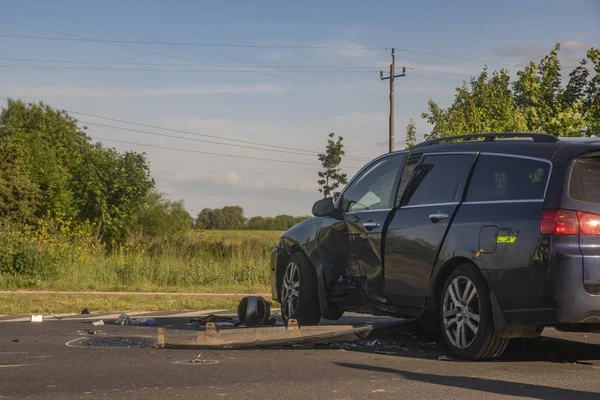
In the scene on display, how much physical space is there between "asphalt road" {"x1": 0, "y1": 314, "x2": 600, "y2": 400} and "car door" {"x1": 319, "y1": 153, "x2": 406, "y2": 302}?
2.18ft

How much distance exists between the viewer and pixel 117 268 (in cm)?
2452

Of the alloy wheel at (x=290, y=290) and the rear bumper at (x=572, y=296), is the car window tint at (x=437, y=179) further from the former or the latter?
the alloy wheel at (x=290, y=290)

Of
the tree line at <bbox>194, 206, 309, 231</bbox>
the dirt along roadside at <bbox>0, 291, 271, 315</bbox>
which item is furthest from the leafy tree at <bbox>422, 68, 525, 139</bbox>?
the tree line at <bbox>194, 206, 309, 231</bbox>

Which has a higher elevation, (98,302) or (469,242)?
(469,242)

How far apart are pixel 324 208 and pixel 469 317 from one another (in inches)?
103

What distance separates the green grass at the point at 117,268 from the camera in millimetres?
22172

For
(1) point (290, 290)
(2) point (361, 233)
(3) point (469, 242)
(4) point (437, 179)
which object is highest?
(4) point (437, 179)

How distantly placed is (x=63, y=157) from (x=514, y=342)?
80887 millimetres

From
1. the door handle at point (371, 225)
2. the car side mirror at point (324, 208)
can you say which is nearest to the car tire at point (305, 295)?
the car side mirror at point (324, 208)

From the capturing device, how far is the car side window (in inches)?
383

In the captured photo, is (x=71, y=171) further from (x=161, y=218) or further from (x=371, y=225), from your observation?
(x=371, y=225)

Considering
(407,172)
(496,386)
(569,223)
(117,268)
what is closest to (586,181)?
(569,223)

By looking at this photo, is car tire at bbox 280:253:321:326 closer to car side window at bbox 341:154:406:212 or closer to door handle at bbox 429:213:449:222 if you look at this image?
car side window at bbox 341:154:406:212

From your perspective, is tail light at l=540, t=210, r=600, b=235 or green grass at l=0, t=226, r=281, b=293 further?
green grass at l=0, t=226, r=281, b=293
